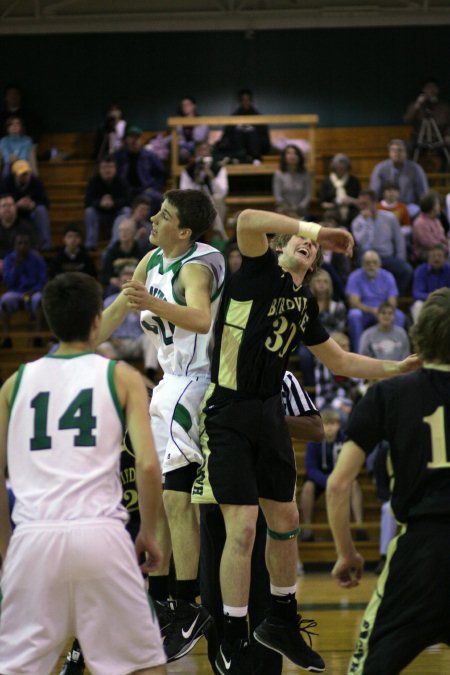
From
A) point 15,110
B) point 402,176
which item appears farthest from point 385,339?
point 15,110

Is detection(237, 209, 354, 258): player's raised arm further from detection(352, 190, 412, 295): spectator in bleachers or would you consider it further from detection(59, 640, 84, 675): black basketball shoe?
detection(352, 190, 412, 295): spectator in bleachers

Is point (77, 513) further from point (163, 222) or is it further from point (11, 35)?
point (11, 35)

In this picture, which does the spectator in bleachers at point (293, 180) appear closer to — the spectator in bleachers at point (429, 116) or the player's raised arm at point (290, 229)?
the spectator in bleachers at point (429, 116)

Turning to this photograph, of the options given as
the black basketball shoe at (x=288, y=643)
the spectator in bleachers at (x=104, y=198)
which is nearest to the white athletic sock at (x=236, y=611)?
the black basketball shoe at (x=288, y=643)

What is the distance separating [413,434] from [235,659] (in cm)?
159

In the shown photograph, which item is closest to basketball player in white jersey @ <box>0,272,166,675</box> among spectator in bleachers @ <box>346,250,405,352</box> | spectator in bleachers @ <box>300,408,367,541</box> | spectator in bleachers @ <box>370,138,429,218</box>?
spectator in bleachers @ <box>300,408,367,541</box>

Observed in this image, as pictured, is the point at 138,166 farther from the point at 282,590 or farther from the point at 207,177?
the point at 282,590

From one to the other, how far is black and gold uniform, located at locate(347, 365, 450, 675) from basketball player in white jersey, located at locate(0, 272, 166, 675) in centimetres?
76

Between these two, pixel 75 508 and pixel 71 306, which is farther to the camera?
pixel 71 306

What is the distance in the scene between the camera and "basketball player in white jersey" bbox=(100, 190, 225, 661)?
514 cm

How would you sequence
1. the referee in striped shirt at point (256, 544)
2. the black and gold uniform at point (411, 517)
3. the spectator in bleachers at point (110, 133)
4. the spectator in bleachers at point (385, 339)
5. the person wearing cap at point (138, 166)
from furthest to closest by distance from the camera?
the spectator in bleachers at point (110, 133)
the person wearing cap at point (138, 166)
the spectator in bleachers at point (385, 339)
the referee in striped shirt at point (256, 544)
the black and gold uniform at point (411, 517)

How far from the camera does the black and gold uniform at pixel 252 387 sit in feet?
16.2

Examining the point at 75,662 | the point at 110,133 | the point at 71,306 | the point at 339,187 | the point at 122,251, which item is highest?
the point at 110,133

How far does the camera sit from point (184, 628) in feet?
16.8
